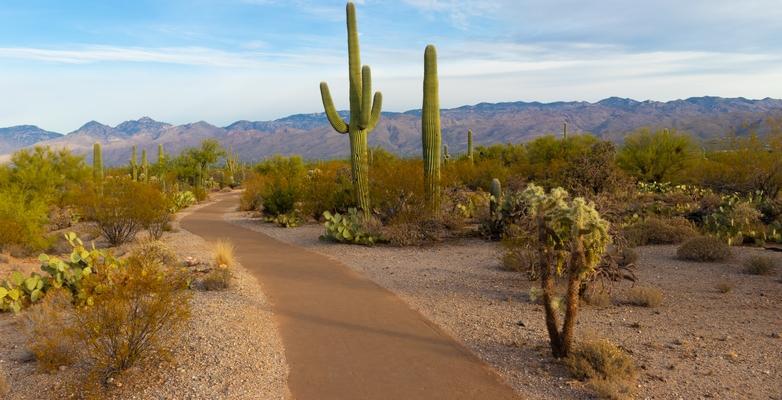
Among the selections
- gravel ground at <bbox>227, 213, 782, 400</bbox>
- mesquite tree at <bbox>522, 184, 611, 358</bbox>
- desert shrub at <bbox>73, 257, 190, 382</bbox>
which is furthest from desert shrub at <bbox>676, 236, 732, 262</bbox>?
desert shrub at <bbox>73, 257, 190, 382</bbox>

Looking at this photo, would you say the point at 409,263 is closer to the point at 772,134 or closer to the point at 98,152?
the point at 772,134

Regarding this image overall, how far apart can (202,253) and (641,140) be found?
26782 mm

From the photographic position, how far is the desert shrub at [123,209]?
654 inches

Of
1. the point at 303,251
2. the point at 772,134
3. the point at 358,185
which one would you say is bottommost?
the point at 303,251

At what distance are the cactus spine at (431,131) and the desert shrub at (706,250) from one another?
695 cm

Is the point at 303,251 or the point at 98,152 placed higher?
the point at 98,152

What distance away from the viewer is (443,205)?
736 inches

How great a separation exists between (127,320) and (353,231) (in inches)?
417

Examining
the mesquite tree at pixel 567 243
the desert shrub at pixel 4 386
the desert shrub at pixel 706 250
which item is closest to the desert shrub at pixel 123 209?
the desert shrub at pixel 4 386

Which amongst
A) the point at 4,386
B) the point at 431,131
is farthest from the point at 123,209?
the point at 4,386

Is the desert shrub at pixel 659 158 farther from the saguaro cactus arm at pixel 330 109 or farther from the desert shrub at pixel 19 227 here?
the desert shrub at pixel 19 227

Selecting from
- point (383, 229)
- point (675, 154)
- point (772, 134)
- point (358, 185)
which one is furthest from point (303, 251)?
point (675, 154)

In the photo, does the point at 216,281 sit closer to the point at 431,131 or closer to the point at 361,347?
the point at 361,347

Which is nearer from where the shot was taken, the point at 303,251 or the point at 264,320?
the point at 264,320
